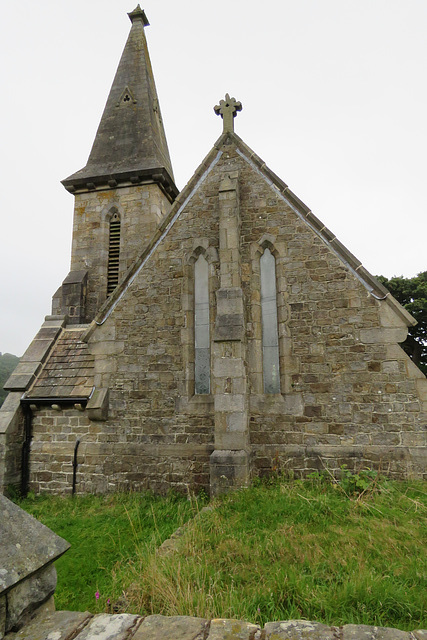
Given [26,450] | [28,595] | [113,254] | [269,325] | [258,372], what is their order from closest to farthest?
[28,595] → [258,372] → [269,325] → [26,450] → [113,254]

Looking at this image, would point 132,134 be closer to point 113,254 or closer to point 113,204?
point 113,204

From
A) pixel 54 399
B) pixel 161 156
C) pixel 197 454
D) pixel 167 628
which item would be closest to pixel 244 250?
pixel 197 454

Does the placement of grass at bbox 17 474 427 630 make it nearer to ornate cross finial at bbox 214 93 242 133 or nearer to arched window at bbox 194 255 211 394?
arched window at bbox 194 255 211 394

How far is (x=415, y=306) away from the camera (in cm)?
2528

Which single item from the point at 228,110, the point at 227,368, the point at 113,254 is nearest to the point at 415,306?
the point at 113,254

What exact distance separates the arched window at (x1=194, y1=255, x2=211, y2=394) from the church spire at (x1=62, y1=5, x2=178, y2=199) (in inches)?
288

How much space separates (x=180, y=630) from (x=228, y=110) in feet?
33.0

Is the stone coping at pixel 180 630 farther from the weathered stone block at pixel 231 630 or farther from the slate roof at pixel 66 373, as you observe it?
the slate roof at pixel 66 373

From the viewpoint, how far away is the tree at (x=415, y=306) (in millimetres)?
24812

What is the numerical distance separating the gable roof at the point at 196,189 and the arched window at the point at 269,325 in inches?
46.4

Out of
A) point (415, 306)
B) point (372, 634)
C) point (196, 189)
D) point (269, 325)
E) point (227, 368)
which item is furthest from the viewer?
point (415, 306)

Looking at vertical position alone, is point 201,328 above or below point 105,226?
below

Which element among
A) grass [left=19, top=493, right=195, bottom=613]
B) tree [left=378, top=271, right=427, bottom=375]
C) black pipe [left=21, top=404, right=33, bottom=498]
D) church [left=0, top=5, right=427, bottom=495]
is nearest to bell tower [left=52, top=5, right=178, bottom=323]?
church [left=0, top=5, right=427, bottom=495]

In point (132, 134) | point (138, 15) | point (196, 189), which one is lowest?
point (196, 189)
